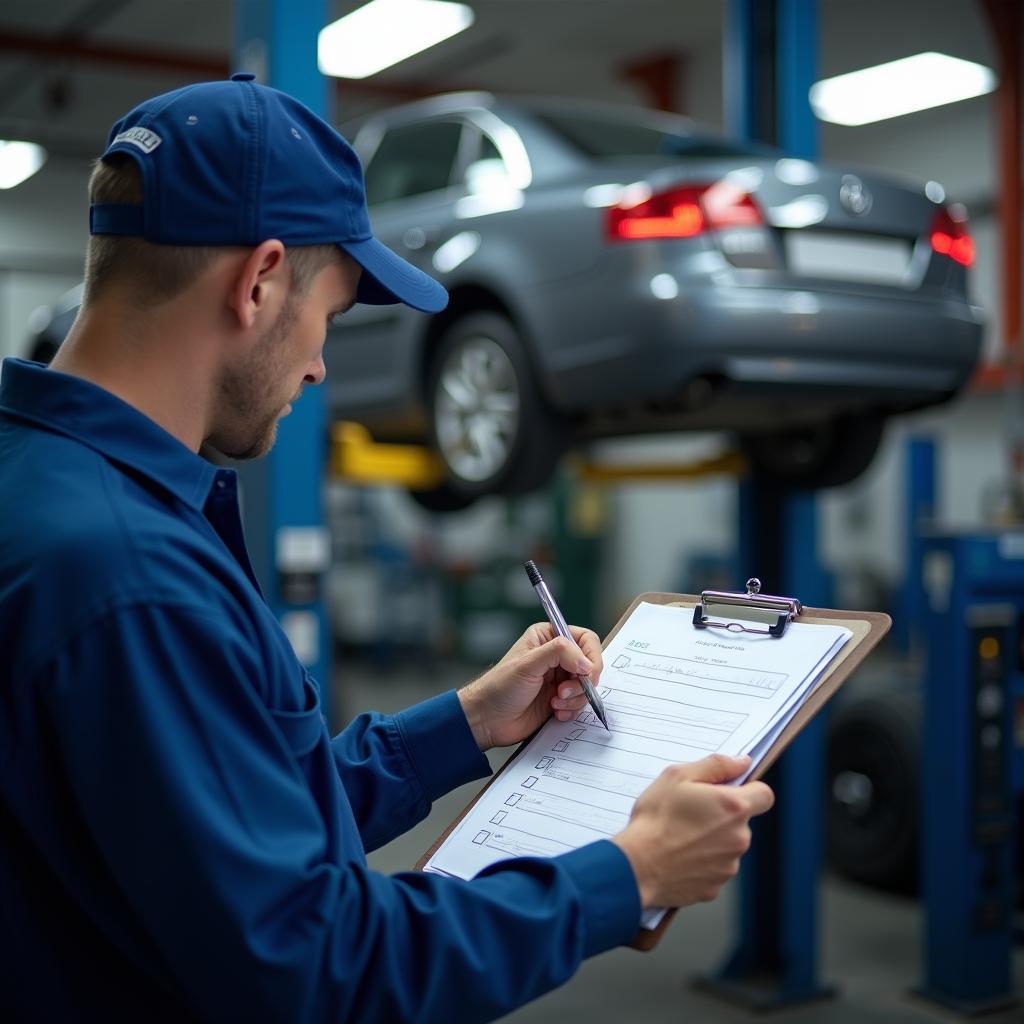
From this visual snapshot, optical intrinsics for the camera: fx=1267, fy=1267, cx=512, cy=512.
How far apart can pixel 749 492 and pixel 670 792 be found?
10.4 ft

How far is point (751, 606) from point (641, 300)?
2.10 meters

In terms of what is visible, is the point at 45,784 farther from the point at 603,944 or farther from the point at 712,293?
the point at 712,293

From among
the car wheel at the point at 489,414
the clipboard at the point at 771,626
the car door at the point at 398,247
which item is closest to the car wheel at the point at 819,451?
the car wheel at the point at 489,414

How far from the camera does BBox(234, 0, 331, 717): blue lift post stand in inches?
110

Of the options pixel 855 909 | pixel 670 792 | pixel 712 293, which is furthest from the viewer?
pixel 855 909

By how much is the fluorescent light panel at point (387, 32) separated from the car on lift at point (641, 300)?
4.44 m

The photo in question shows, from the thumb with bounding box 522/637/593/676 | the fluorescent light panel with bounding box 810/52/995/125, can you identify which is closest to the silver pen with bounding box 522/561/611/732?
the thumb with bounding box 522/637/593/676

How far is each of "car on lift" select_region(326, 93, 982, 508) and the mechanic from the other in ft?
7.15

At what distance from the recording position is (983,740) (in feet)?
12.8

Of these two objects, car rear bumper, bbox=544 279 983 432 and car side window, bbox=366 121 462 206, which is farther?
car side window, bbox=366 121 462 206

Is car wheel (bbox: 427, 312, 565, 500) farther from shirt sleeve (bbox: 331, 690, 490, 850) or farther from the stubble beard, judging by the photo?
the stubble beard

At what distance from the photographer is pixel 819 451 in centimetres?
409

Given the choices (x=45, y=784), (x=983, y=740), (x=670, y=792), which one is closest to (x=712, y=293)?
(x=983, y=740)

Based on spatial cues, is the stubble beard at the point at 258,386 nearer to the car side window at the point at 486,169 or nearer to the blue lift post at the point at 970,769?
the car side window at the point at 486,169
